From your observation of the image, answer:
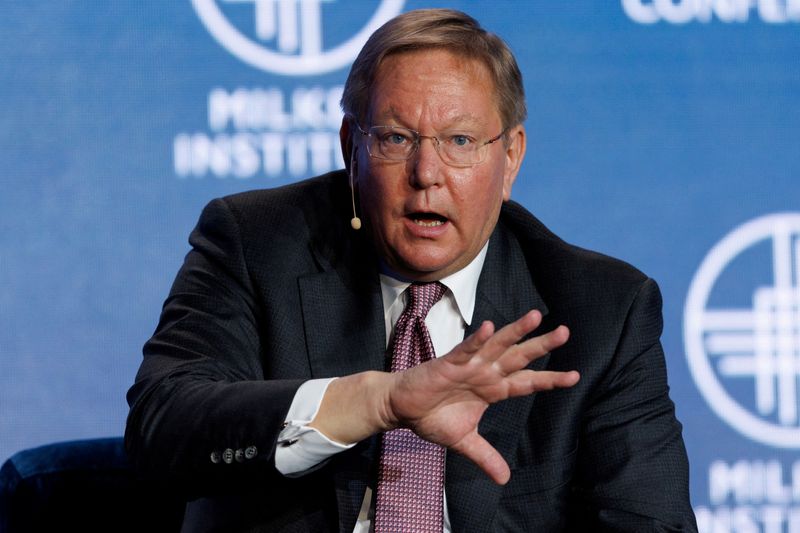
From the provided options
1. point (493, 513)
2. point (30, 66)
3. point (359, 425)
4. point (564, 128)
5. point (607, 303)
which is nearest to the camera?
point (359, 425)

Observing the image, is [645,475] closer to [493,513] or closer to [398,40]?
[493,513]

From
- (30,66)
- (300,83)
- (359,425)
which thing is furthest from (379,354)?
(30,66)

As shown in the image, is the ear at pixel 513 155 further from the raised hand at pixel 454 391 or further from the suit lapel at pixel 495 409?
the raised hand at pixel 454 391

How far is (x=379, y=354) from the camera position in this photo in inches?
87.9

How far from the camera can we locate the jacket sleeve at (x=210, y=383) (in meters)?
1.88

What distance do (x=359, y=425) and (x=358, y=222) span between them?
63 centimetres

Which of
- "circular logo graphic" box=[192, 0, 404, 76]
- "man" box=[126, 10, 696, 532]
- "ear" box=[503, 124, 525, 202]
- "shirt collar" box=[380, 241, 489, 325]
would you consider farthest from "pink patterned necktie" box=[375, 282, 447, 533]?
"circular logo graphic" box=[192, 0, 404, 76]

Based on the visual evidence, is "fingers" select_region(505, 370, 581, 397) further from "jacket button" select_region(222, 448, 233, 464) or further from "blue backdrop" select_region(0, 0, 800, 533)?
"blue backdrop" select_region(0, 0, 800, 533)

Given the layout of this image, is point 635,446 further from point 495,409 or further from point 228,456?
point 228,456

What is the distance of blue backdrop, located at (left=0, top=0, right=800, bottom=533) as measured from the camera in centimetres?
327

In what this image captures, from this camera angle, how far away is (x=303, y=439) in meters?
1.84

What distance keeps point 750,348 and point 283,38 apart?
1733 millimetres

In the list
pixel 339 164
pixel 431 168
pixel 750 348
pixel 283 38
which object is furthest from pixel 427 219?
pixel 750 348

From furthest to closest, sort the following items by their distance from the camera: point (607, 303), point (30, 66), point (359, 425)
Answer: point (30, 66) < point (607, 303) < point (359, 425)
